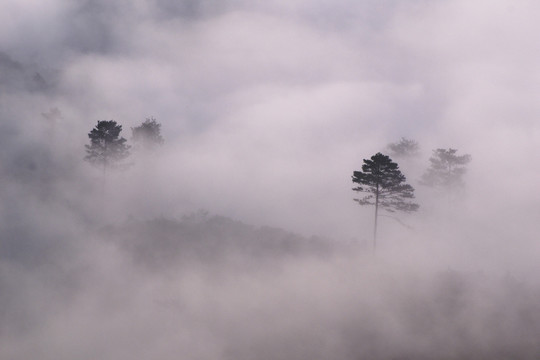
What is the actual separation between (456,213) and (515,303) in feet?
110

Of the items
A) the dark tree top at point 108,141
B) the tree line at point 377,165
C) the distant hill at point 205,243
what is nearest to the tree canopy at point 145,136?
the tree line at point 377,165

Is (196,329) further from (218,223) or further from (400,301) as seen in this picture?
(218,223)

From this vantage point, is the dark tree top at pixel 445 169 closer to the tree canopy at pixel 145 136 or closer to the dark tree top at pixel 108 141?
the tree canopy at pixel 145 136

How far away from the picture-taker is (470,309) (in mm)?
30719

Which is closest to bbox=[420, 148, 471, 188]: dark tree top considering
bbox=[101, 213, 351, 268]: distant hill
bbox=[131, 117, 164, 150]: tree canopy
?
bbox=[101, 213, 351, 268]: distant hill

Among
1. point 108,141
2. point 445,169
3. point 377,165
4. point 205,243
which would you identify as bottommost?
point 205,243

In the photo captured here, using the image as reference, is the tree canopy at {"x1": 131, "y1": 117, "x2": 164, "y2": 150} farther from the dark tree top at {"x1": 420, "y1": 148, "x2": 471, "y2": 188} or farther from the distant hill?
the dark tree top at {"x1": 420, "y1": 148, "x2": 471, "y2": 188}

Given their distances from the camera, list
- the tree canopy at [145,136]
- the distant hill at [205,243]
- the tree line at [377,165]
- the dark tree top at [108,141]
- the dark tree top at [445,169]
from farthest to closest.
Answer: the tree canopy at [145,136] → the dark tree top at [445,169] → the dark tree top at [108,141] → the distant hill at [205,243] → the tree line at [377,165]

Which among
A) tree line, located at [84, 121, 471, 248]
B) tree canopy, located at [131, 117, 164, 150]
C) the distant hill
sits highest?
tree canopy, located at [131, 117, 164, 150]

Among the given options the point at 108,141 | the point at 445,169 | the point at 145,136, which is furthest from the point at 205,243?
the point at 445,169

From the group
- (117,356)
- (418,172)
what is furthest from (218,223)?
(418,172)

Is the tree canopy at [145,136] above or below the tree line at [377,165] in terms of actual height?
above

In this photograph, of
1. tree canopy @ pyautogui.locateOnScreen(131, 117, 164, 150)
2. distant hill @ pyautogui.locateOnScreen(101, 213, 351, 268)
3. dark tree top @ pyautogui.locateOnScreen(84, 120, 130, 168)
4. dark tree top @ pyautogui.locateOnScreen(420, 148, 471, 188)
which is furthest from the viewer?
tree canopy @ pyautogui.locateOnScreen(131, 117, 164, 150)

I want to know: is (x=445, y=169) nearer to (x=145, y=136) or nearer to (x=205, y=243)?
(x=205, y=243)
